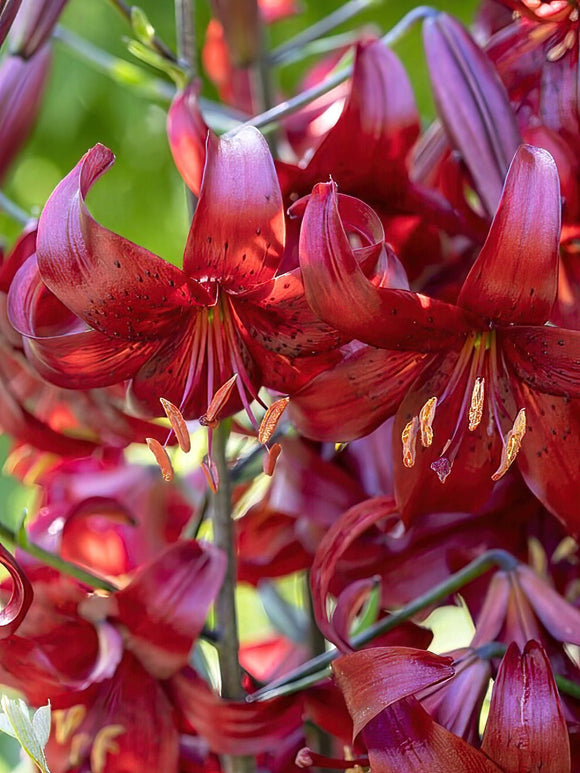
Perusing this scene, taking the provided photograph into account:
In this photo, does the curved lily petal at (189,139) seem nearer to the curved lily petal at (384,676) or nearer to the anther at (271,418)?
the anther at (271,418)

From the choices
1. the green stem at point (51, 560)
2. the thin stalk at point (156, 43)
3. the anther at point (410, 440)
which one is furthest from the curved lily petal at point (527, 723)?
the thin stalk at point (156, 43)

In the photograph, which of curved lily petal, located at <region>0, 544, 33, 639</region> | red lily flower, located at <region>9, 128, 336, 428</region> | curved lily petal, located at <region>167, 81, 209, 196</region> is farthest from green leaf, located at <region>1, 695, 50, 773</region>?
curved lily petal, located at <region>167, 81, 209, 196</region>

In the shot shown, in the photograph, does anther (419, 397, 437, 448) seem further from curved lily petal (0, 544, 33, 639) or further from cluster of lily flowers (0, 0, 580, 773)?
curved lily petal (0, 544, 33, 639)

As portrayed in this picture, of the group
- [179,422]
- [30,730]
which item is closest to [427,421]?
[179,422]

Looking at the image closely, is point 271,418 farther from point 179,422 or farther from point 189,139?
point 189,139

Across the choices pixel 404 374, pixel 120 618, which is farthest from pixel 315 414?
pixel 120 618

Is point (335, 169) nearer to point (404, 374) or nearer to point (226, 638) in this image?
point (404, 374)

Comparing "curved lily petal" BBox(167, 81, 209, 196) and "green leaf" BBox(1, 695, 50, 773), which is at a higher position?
"curved lily petal" BBox(167, 81, 209, 196)

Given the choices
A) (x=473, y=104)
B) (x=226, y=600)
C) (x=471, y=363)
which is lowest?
(x=226, y=600)
